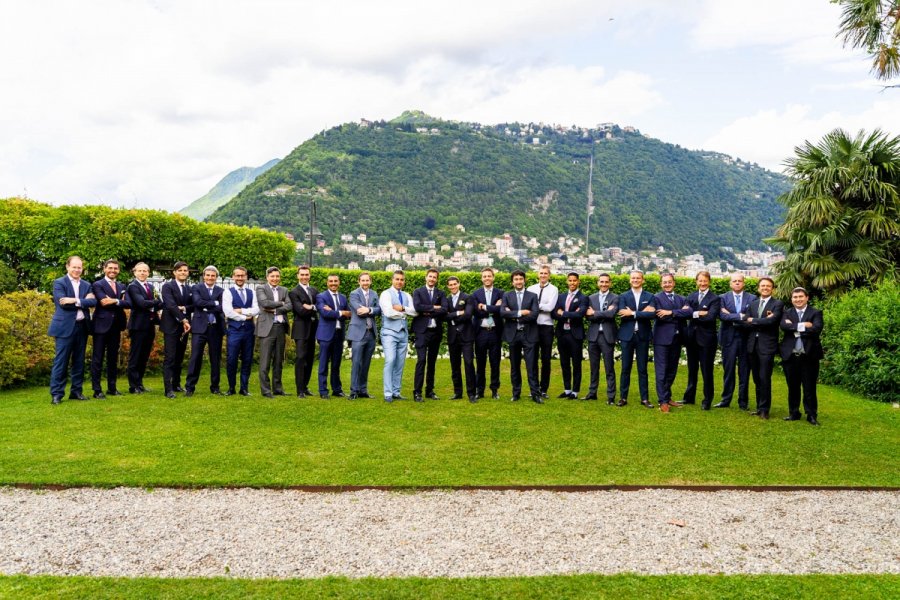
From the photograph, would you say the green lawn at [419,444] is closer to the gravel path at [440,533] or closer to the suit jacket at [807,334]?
the gravel path at [440,533]

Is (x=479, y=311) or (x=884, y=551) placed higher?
(x=479, y=311)

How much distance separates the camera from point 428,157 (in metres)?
57.4

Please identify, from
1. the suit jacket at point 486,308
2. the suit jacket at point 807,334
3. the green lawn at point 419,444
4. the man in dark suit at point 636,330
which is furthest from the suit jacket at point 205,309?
the suit jacket at point 807,334

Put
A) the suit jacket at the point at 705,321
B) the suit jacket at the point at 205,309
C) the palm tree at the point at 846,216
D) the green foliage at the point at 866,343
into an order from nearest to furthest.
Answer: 1. the suit jacket at the point at 205,309
2. the suit jacket at the point at 705,321
3. the green foliage at the point at 866,343
4. the palm tree at the point at 846,216

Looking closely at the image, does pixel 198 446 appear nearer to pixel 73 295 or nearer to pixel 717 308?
pixel 73 295

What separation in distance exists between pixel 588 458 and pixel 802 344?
14.7 feet

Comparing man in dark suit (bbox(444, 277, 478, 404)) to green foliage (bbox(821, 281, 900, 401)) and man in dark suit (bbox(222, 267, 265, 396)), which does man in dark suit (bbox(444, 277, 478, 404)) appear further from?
Result: green foliage (bbox(821, 281, 900, 401))

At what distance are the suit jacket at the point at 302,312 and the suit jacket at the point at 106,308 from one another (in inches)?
106

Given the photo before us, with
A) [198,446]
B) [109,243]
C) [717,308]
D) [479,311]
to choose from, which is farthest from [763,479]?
[109,243]

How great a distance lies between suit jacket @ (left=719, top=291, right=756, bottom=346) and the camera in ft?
32.8

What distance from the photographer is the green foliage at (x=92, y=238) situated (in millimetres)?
14023

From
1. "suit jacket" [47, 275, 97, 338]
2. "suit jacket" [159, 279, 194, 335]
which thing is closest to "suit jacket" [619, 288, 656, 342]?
"suit jacket" [159, 279, 194, 335]

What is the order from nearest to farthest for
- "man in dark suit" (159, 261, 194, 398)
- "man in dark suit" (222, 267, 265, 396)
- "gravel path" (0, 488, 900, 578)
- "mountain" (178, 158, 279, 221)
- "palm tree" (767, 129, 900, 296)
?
1. "gravel path" (0, 488, 900, 578)
2. "man in dark suit" (159, 261, 194, 398)
3. "man in dark suit" (222, 267, 265, 396)
4. "palm tree" (767, 129, 900, 296)
5. "mountain" (178, 158, 279, 221)

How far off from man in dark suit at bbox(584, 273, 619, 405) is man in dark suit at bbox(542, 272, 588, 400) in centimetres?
21
